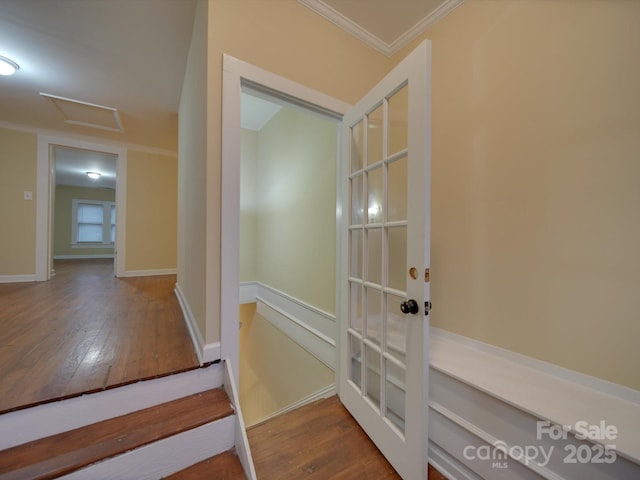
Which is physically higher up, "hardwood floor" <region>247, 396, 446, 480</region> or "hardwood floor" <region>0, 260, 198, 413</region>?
"hardwood floor" <region>0, 260, 198, 413</region>

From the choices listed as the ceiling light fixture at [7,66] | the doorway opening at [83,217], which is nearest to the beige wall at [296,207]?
the ceiling light fixture at [7,66]

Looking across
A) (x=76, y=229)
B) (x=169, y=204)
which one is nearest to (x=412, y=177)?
(x=169, y=204)

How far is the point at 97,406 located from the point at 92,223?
9.22 m

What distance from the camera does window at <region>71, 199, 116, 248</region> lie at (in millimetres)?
7457

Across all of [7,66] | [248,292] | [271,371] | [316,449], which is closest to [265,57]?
[316,449]

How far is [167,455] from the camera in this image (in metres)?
1.03

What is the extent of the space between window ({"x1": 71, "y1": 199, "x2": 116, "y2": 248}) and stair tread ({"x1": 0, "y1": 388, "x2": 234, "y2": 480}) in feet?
27.5

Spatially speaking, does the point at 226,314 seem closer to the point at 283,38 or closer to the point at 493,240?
the point at 493,240

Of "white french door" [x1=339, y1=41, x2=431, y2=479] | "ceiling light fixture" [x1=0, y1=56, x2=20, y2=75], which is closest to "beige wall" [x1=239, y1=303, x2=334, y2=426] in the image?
"white french door" [x1=339, y1=41, x2=431, y2=479]

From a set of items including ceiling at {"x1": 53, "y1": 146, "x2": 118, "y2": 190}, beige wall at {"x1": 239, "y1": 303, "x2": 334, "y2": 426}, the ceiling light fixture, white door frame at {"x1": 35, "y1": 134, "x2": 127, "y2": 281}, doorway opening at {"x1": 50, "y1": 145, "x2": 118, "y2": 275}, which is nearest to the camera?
the ceiling light fixture

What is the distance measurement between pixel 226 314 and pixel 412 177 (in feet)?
3.75

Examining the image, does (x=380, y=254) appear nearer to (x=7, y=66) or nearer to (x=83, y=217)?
(x=7, y=66)

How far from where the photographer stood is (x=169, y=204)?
4344 millimetres

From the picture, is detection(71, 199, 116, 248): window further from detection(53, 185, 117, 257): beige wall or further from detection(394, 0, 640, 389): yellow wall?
detection(394, 0, 640, 389): yellow wall
